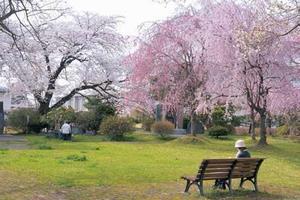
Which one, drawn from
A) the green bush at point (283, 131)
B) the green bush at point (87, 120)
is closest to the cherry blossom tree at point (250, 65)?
the green bush at point (87, 120)

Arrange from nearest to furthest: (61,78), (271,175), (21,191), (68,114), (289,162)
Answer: (21,191), (271,175), (289,162), (68,114), (61,78)

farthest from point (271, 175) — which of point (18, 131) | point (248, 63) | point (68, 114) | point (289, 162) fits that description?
point (18, 131)

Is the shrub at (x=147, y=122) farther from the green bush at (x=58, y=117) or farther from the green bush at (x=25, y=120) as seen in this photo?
the green bush at (x=25, y=120)

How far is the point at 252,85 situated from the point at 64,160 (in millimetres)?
15794

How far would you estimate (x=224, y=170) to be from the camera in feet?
36.8

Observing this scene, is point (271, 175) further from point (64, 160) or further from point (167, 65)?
point (167, 65)

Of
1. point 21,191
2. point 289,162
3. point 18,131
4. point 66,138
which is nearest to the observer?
point 21,191

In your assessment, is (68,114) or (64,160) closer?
(64,160)

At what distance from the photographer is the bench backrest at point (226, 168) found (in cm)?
1084

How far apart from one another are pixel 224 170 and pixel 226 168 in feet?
0.20

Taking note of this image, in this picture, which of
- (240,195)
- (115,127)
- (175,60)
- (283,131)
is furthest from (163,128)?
(240,195)

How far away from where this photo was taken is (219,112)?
45.5 metres

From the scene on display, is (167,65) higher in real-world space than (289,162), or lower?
higher

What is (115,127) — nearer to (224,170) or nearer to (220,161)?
(224,170)
